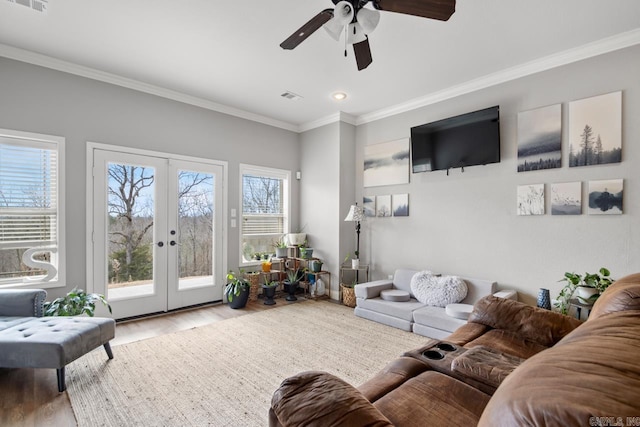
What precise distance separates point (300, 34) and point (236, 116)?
9.61 feet

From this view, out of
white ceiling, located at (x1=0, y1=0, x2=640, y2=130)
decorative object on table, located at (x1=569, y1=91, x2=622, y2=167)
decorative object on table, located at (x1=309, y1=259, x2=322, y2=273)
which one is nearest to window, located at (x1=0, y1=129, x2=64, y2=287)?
white ceiling, located at (x1=0, y1=0, x2=640, y2=130)

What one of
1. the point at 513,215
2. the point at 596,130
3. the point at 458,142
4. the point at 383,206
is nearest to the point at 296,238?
the point at 383,206

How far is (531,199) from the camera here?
3324mm

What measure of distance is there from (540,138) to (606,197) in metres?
0.85

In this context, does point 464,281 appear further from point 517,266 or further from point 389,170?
point 389,170

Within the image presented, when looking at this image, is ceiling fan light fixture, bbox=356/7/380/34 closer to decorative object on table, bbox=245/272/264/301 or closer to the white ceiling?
the white ceiling

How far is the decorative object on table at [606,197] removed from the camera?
2.83 metres

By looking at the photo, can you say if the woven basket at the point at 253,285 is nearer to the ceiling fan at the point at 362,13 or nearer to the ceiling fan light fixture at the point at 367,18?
the ceiling fan at the point at 362,13

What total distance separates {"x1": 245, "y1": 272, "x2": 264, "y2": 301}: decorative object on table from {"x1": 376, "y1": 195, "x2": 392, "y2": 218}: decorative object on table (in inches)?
87.5

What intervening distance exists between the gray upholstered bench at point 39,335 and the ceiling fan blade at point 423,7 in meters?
3.26

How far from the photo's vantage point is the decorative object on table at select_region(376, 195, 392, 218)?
4.70 meters

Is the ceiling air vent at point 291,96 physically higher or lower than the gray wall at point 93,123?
higher

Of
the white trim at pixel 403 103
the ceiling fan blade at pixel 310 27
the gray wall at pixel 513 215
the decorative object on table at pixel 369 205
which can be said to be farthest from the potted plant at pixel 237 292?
the ceiling fan blade at pixel 310 27

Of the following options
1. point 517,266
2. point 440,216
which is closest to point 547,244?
point 517,266
